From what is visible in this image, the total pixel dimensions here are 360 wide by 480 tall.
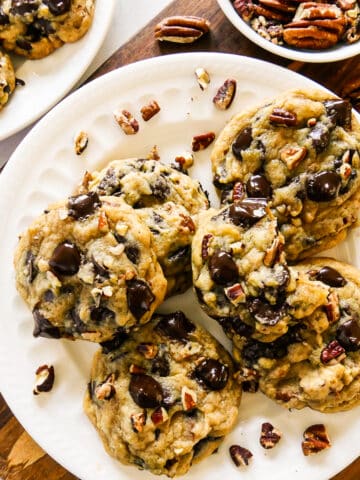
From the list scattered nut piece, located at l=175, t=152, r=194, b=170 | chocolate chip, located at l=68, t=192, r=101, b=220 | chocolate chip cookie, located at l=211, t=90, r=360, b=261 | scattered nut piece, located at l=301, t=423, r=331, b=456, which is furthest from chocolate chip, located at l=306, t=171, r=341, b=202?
scattered nut piece, located at l=301, t=423, r=331, b=456

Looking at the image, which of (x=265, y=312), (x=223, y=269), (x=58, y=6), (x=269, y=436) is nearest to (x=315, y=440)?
(x=269, y=436)

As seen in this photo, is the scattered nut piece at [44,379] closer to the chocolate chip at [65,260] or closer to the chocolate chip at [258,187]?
the chocolate chip at [65,260]

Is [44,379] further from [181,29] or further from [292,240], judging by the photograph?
[181,29]

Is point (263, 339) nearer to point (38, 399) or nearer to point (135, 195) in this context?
point (135, 195)

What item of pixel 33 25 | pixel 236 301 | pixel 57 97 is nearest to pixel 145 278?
pixel 236 301

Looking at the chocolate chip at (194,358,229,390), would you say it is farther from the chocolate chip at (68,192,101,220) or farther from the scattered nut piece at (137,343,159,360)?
the chocolate chip at (68,192,101,220)

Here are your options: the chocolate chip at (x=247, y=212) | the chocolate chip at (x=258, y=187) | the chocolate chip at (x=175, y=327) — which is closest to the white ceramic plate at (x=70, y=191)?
the chocolate chip at (x=175, y=327)
